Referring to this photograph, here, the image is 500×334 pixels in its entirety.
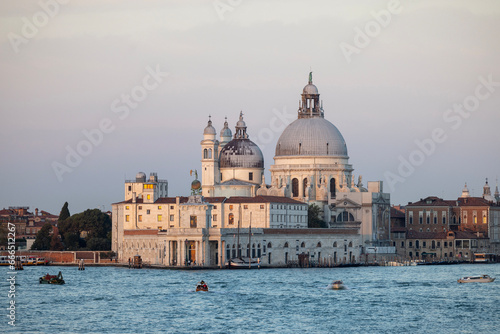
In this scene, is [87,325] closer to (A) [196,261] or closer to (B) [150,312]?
(B) [150,312]

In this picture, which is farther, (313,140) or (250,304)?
(313,140)

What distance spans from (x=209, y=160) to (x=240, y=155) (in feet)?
11.4

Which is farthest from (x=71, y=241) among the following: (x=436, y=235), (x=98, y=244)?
(x=436, y=235)

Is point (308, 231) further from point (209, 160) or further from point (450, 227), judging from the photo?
point (450, 227)

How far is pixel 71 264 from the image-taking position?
409ft

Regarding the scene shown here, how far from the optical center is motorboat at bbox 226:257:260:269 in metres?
113

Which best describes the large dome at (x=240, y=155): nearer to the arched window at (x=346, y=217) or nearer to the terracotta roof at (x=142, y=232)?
the arched window at (x=346, y=217)

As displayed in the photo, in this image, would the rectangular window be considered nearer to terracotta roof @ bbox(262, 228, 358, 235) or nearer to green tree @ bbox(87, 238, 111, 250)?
terracotta roof @ bbox(262, 228, 358, 235)

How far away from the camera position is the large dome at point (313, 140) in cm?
13950

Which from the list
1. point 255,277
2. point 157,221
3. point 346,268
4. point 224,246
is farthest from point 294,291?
point 157,221

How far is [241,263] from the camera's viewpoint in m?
114

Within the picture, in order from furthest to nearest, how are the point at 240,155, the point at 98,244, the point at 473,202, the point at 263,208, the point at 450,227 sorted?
the point at 473,202 < the point at 450,227 < the point at 240,155 < the point at 98,244 < the point at 263,208

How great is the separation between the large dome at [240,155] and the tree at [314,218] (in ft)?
31.0

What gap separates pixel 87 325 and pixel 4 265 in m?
62.4
